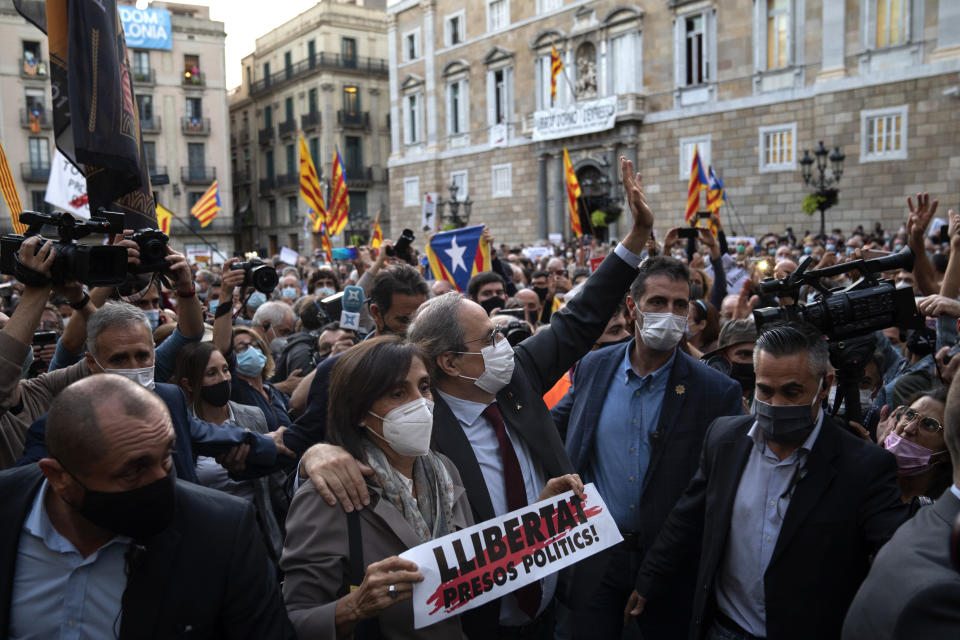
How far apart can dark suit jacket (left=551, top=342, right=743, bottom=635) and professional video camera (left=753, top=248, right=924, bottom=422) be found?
659 millimetres

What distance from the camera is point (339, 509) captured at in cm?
217

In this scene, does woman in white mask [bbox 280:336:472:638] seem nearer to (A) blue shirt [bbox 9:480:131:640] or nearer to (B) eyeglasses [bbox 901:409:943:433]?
(A) blue shirt [bbox 9:480:131:640]

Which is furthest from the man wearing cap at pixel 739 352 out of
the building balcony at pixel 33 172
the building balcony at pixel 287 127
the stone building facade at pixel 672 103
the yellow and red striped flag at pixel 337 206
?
the building balcony at pixel 287 127

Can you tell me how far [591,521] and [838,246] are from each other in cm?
1515

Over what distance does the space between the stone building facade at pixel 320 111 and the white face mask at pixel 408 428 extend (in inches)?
1612

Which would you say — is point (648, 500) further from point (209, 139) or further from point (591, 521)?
point (209, 139)

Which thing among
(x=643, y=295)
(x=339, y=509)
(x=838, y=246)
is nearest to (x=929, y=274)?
(x=643, y=295)

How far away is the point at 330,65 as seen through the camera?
4512 cm

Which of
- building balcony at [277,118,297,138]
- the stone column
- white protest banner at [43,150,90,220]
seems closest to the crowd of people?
white protest banner at [43,150,90,220]

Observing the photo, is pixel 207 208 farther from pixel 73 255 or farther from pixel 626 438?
pixel 626 438

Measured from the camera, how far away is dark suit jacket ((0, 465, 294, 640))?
6.12ft

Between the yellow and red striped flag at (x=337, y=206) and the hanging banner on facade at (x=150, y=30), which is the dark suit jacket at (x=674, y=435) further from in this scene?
the hanging banner on facade at (x=150, y=30)

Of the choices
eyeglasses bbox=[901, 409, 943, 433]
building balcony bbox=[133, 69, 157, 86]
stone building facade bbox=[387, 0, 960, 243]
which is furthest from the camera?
building balcony bbox=[133, 69, 157, 86]

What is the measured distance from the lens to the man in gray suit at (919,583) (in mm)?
1474
